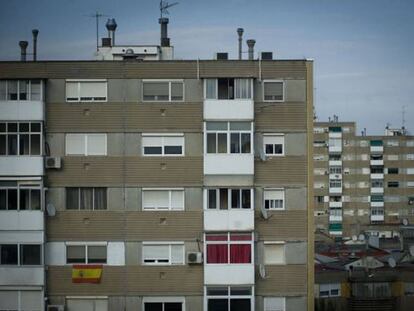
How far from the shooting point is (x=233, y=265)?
303 inches

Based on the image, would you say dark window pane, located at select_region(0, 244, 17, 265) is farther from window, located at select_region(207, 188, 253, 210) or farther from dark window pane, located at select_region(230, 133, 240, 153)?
dark window pane, located at select_region(230, 133, 240, 153)

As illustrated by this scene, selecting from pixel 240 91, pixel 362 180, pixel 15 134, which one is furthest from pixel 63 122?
pixel 362 180

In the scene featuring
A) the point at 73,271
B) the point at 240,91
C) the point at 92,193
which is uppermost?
the point at 240,91

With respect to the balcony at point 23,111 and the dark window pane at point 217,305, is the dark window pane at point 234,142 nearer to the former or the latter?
the dark window pane at point 217,305

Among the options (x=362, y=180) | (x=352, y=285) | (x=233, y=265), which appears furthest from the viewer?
(x=362, y=180)

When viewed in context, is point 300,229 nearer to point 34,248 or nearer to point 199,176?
point 199,176

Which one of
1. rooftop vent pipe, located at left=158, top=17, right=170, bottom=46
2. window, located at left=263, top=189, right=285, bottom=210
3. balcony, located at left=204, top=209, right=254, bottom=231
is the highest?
rooftop vent pipe, located at left=158, top=17, right=170, bottom=46

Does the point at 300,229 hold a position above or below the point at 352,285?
above

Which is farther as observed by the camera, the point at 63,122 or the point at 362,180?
the point at 362,180

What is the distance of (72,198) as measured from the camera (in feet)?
25.7

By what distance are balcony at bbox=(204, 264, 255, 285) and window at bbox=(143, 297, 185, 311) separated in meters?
0.37

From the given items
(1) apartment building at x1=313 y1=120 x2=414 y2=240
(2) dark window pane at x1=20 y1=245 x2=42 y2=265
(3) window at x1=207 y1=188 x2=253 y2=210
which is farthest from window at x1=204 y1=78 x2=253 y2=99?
(1) apartment building at x1=313 y1=120 x2=414 y2=240

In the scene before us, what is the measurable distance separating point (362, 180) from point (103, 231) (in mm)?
25302

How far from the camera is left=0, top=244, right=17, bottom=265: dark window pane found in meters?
7.73
